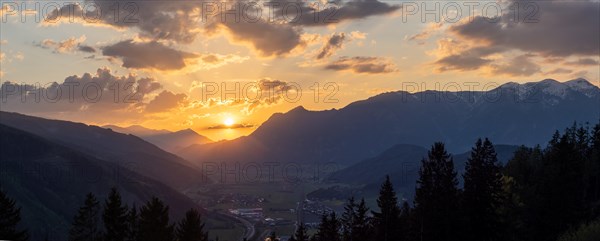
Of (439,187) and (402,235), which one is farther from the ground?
(439,187)

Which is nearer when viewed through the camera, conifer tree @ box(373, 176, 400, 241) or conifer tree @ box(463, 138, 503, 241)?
conifer tree @ box(463, 138, 503, 241)

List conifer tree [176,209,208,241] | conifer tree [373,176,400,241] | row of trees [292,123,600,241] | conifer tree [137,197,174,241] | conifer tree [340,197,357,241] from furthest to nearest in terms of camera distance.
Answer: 1. conifer tree [340,197,357,241]
2. conifer tree [373,176,400,241]
3. conifer tree [176,209,208,241]
4. conifer tree [137,197,174,241]
5. row of trees [292,123,600,241]

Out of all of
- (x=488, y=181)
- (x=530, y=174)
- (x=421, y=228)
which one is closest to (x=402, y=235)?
(x=421, y=228)

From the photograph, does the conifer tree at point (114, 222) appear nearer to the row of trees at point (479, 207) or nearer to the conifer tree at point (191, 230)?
the conifer tree at point (191, 230)

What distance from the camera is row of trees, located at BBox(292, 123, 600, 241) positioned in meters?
64.3

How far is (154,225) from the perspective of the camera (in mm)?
A: 69625

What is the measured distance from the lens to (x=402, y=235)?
74.7m

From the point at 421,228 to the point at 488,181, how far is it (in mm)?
11013

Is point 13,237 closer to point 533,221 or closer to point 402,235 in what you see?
point 402,235

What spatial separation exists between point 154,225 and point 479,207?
4402 centimetres

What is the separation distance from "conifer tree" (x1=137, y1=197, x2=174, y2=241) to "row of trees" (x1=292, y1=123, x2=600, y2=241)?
1004 inches

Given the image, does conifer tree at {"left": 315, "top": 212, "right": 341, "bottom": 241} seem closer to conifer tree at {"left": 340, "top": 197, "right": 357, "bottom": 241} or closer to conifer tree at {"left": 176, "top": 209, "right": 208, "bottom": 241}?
conifer tree at {"left": 340, "top": 197, "right": 357, "bottom": 241}

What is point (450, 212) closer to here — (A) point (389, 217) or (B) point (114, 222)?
(A) point (389, 217)

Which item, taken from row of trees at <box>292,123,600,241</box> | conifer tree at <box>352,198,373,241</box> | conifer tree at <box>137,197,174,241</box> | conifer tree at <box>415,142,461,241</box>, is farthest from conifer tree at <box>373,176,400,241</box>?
conifer tree at <box>137,197,174,241</box>
